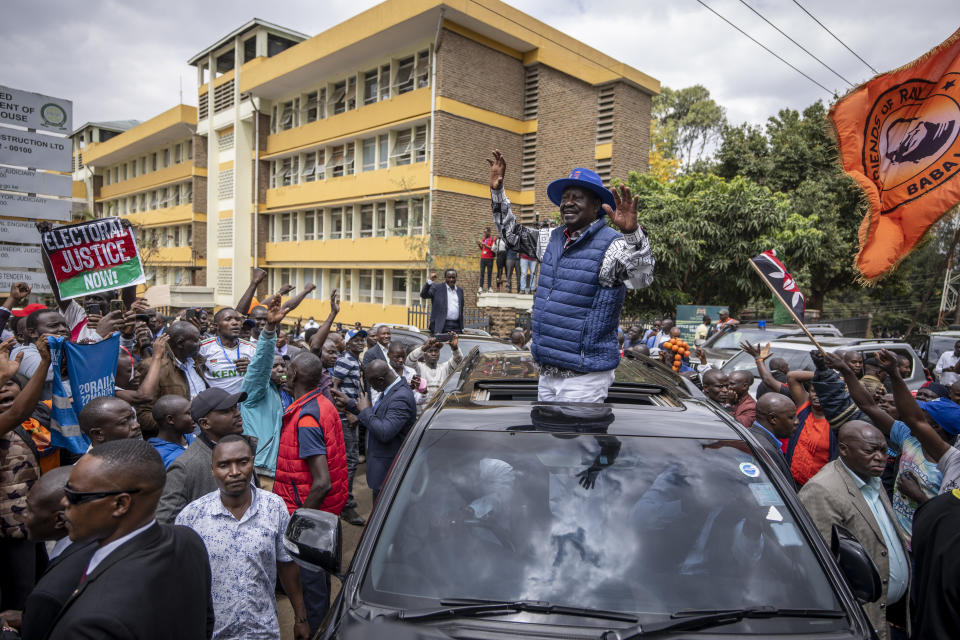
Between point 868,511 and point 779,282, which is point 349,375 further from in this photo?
point 868,511

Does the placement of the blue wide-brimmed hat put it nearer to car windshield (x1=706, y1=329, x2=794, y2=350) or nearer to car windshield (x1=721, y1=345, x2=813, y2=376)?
car windshield (x1=721, y1=345, x2=813, y2=376)

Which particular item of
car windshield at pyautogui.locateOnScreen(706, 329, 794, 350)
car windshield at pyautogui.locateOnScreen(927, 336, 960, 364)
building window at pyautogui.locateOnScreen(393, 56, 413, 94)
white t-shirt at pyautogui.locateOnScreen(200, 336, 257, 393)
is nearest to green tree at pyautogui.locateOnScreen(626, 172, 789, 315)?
car windshield at pyautogui.locateOnScreen(927, 336, 960, 364)

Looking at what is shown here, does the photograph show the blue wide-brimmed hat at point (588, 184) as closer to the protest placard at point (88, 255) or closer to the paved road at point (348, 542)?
the paved road at point (348, 542)

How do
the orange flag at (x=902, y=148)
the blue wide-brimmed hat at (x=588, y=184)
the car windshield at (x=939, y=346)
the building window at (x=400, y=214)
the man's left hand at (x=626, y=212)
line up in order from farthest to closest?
the building window at (x=400, y=214)
the car windshield at (x=939, y=346)
the orange flag at (x=902, y=148)
the blue wide-brimmed hat at (x=588, y=184)
the man's left hand at (x=626, y=212)

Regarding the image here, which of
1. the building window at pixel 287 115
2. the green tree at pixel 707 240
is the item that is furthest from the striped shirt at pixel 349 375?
the building window at pixel 287 115

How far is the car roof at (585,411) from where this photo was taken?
2.50 metres

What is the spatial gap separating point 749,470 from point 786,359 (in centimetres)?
664

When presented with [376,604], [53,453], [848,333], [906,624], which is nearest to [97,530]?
[376,604]

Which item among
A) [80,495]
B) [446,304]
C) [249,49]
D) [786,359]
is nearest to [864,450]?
[80,495]

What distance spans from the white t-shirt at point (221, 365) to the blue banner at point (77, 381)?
3.15 ft

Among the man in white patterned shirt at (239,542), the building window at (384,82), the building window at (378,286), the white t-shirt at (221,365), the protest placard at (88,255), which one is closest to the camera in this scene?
the man in white patterned shirt at (239,542)

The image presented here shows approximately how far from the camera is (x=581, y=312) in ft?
11.0

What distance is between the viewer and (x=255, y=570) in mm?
2805

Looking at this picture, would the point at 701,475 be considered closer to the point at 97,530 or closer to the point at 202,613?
the point at 202,613
